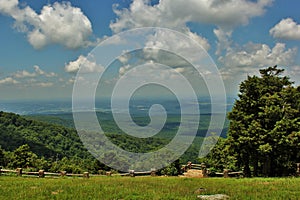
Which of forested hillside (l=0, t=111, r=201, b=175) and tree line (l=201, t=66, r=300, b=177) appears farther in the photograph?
forested hillside (l=0, t=111, r=201, b=175)

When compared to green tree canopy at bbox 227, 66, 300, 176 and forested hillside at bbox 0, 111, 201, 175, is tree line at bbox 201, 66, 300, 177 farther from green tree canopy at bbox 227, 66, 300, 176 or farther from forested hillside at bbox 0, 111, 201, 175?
forested hillside at bbox 0, 111, 201, 175

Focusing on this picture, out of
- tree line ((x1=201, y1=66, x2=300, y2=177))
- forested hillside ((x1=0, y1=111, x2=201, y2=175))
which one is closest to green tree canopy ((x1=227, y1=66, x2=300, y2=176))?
tree line ((x1=201, y1=66, x2=300, y2=177))

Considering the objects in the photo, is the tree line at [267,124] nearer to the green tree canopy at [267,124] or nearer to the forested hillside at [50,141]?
the green tree canopy at [267,124]

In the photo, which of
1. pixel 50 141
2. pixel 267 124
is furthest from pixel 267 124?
pixel 50 141

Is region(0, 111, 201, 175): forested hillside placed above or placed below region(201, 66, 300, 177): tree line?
below

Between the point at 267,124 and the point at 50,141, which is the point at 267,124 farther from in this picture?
the point at 50,141

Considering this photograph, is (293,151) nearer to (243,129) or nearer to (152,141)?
(243,129)

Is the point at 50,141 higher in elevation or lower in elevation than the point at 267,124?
lower

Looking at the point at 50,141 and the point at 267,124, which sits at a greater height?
the point at 267,124

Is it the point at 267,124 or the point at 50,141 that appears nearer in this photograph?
the point at 267,124

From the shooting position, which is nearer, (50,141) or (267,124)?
(267,124)

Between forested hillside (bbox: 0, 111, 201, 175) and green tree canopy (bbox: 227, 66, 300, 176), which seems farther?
forested hillside (bbox: 0, 111, 201, 175)

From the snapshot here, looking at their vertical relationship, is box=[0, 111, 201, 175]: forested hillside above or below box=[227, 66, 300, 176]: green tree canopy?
below

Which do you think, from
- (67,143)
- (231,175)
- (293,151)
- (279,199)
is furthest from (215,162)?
(67,143)
